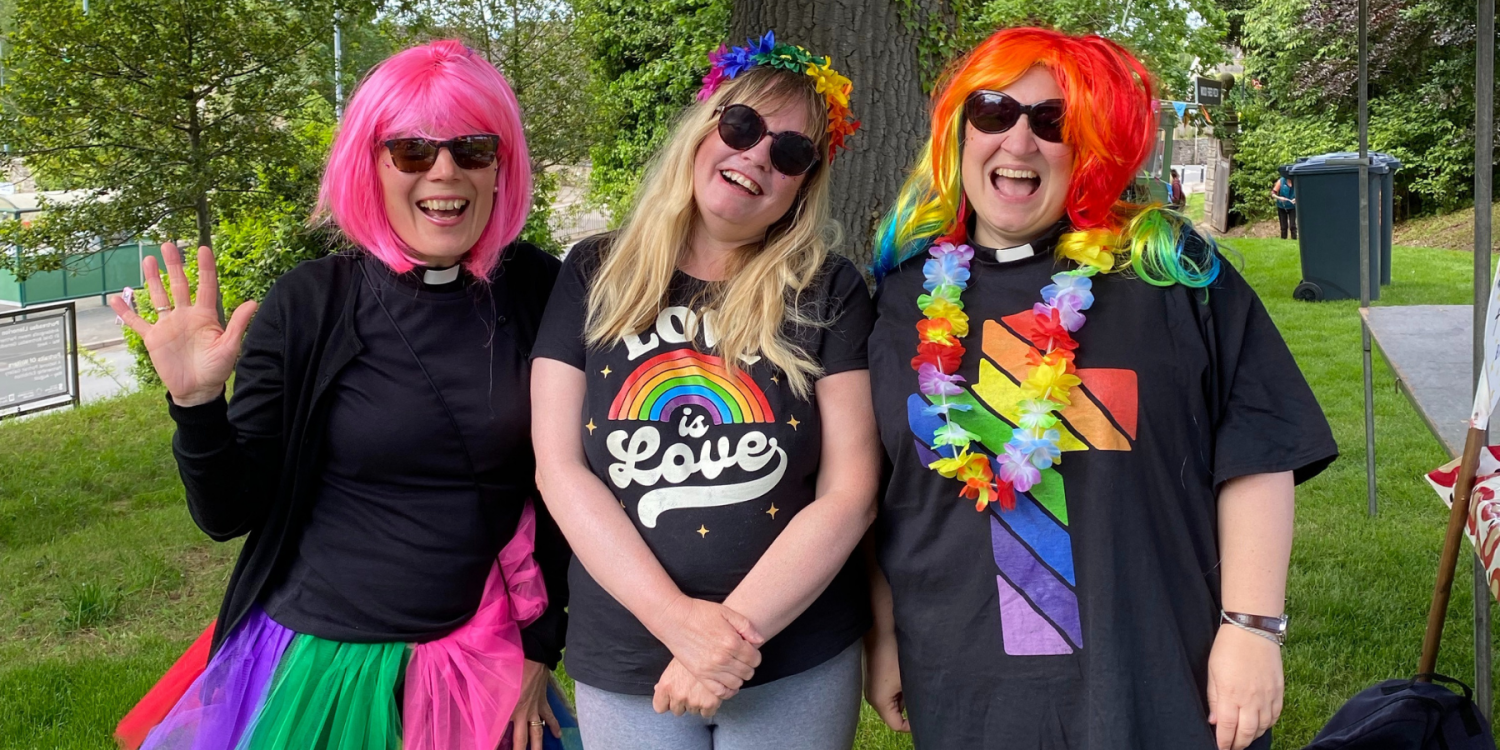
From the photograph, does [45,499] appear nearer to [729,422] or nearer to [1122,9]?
[729,422]

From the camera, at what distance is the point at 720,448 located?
6.11 feet

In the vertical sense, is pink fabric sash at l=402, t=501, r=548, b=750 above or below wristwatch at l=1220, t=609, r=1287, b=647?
below

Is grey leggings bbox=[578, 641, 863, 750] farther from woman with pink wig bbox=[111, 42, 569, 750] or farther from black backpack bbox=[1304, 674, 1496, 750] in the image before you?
black backpack bbox=[1304, 674, 1496, 750]

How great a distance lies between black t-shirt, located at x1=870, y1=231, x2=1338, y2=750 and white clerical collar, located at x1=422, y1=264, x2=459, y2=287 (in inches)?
33.8

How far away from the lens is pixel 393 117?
80.8 inches

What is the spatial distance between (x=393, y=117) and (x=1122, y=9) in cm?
1298

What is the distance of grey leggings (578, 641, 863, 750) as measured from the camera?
1900 millimetres

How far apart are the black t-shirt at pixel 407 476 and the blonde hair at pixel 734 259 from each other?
0.27 meters

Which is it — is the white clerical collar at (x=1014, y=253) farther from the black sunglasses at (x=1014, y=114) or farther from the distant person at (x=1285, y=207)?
the distant person at (x=1285, y=207)

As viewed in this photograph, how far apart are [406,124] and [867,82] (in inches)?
103

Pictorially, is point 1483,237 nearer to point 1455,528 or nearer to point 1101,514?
point 1455,528

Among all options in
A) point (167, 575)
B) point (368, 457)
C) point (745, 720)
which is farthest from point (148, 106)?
point (745, 720)

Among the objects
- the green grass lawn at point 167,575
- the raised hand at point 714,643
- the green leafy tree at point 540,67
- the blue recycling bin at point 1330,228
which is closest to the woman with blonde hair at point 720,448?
the raised hand at point 714,643

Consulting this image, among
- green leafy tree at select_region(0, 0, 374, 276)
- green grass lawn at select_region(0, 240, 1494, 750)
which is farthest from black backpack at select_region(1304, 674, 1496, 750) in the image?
green leafy tree at select_region(0, 0, 374, 276)
